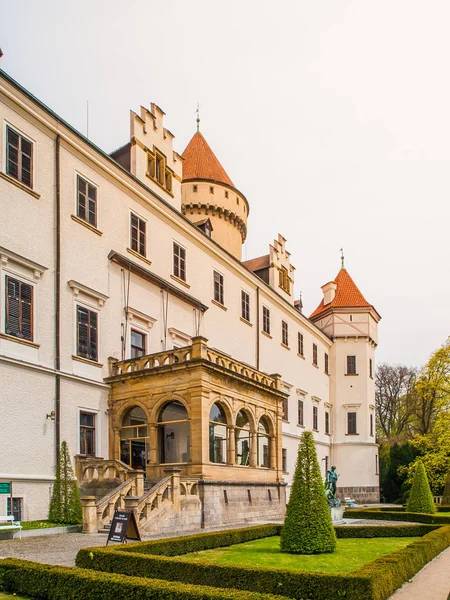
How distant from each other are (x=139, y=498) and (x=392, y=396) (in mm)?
52888

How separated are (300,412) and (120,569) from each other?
32333 mm

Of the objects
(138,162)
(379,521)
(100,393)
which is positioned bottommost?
(379,521)

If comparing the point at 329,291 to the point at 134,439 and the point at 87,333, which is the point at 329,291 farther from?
the point at 87,333

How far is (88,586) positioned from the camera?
31.2 feet

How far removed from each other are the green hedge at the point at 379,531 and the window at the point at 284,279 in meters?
24.6

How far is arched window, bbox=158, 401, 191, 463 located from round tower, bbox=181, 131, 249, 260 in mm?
16091

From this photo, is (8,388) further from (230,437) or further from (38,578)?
(38,578)

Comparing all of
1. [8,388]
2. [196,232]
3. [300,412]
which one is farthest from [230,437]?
[300,412]

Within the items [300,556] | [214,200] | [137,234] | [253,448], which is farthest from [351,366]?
[300,556]

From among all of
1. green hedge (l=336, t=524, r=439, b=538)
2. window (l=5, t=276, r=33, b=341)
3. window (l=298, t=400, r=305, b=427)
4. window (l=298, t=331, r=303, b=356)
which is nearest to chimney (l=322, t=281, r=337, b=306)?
window (l=298, t=331, r=303, b=356)

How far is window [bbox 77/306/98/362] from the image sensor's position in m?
22.0

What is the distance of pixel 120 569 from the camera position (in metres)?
10.9

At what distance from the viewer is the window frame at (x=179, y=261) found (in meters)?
28.3

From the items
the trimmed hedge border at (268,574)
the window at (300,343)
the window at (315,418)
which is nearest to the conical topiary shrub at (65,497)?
the trimmed hedge border at (268,574)
